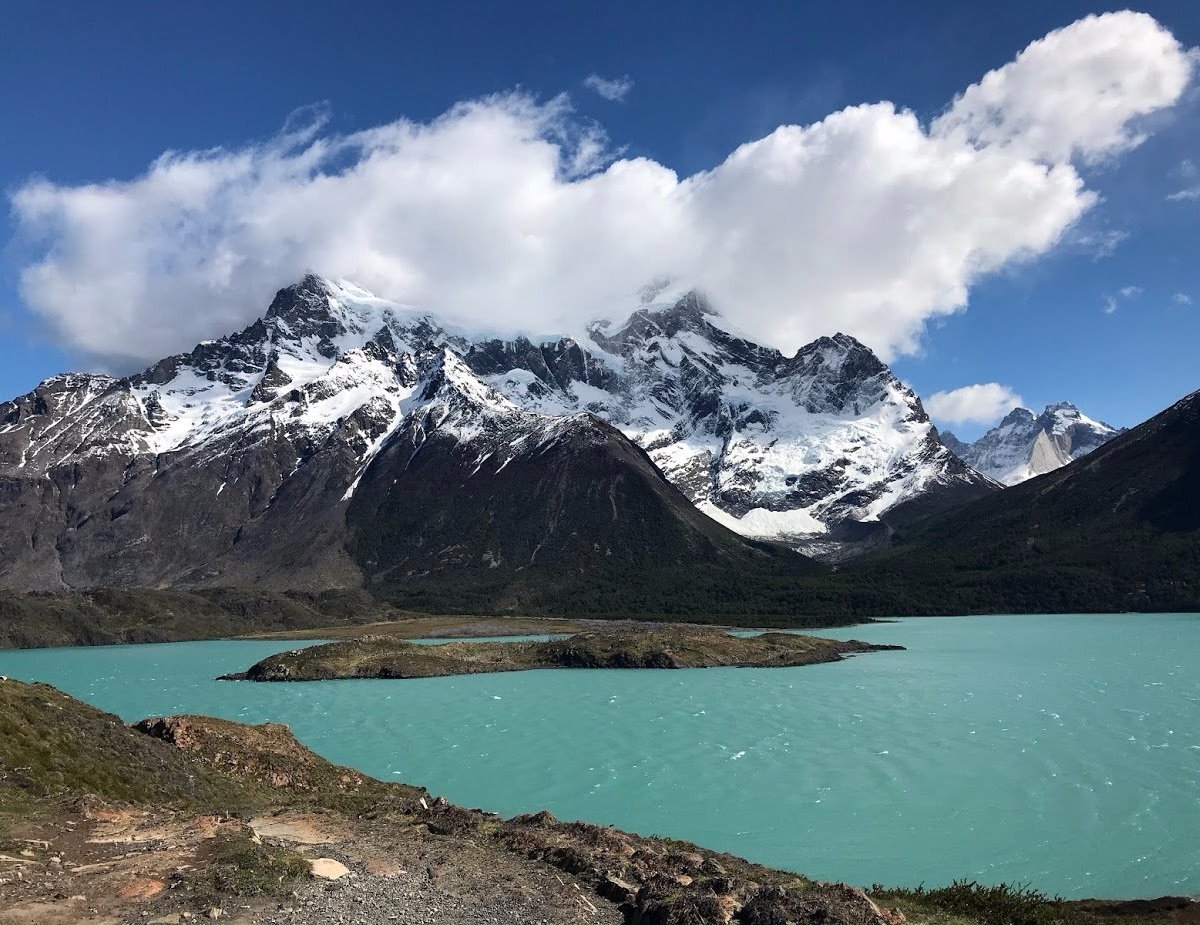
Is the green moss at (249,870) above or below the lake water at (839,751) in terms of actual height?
above

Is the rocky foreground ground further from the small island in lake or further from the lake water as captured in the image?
the small island in lake

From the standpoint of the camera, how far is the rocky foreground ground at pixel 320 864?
18.9 m

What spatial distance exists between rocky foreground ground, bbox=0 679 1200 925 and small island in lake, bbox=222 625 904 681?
97124 mm

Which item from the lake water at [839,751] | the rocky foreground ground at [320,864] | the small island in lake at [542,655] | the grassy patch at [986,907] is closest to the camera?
the rocky foreground ground at [320,864]

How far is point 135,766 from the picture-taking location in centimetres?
3262

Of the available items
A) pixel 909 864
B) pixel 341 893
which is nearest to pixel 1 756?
pixel 341 893

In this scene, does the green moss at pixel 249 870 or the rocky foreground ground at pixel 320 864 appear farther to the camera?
the green moss at pixel 249 870

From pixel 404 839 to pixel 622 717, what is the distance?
184 ft

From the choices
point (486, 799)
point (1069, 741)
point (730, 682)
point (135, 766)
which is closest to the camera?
point (135, 766)

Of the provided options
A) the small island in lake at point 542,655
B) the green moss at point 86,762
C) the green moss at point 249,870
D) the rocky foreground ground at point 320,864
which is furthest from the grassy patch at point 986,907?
the small island in lake at point 542,655

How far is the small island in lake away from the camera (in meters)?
130

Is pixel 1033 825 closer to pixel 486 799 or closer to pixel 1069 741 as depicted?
pixel 1069 741

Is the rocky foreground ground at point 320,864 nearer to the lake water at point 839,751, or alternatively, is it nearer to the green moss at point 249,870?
the green moss at point 249,870

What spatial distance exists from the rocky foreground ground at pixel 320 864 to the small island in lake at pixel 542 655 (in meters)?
97.1
